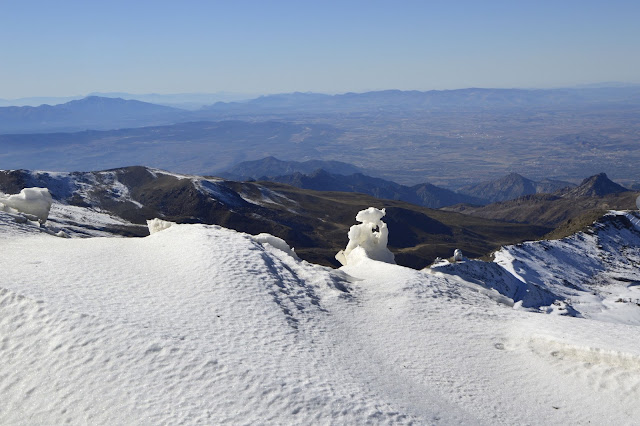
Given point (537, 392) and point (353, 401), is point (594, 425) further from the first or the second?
point (353, 401)

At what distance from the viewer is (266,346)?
18375 millimetres

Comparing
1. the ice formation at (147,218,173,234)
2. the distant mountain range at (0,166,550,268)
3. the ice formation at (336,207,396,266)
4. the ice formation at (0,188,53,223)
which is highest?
the ice formation at (0,188,53,223)

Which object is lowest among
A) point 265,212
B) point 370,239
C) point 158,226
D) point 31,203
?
point 265,212

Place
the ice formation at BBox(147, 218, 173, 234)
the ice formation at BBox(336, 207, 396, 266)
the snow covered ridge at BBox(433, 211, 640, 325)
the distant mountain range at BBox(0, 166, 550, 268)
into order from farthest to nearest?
1. the distant mountain range at BBox(0, 166, 550, 268)
2. the snow covered ridge at BBox(433, 211, 640, 325)
3. the ice formation at BBox(336, 207, 396, 266)
4. the ice formation at BBox(147, 218, 173, 234)

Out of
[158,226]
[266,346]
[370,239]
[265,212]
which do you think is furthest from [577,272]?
[265,212]

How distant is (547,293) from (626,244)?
3121 cm

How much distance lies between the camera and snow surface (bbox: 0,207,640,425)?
15.0 m

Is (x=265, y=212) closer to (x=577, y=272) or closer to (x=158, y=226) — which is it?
(x=577, y=272)

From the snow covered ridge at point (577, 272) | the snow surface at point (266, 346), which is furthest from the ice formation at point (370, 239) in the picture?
the snow covered ridge at point (577, 272)

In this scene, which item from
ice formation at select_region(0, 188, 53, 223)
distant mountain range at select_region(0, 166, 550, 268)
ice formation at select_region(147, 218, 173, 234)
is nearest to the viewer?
ice formation at select_region(147, 218, 173, 234)

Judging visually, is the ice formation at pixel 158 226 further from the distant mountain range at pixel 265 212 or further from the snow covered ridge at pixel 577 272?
the distant mountain range at pixel 265 212

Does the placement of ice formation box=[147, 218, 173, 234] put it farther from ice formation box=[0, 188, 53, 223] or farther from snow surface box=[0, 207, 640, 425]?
ice formation box=[0, 188, 53, 223]

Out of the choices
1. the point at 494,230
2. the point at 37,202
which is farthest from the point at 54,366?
the point at 494,230

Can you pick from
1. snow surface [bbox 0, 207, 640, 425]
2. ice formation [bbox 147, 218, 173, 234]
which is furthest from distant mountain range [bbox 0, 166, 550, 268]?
snow surface [bbox 0, 207, 640, 425]
